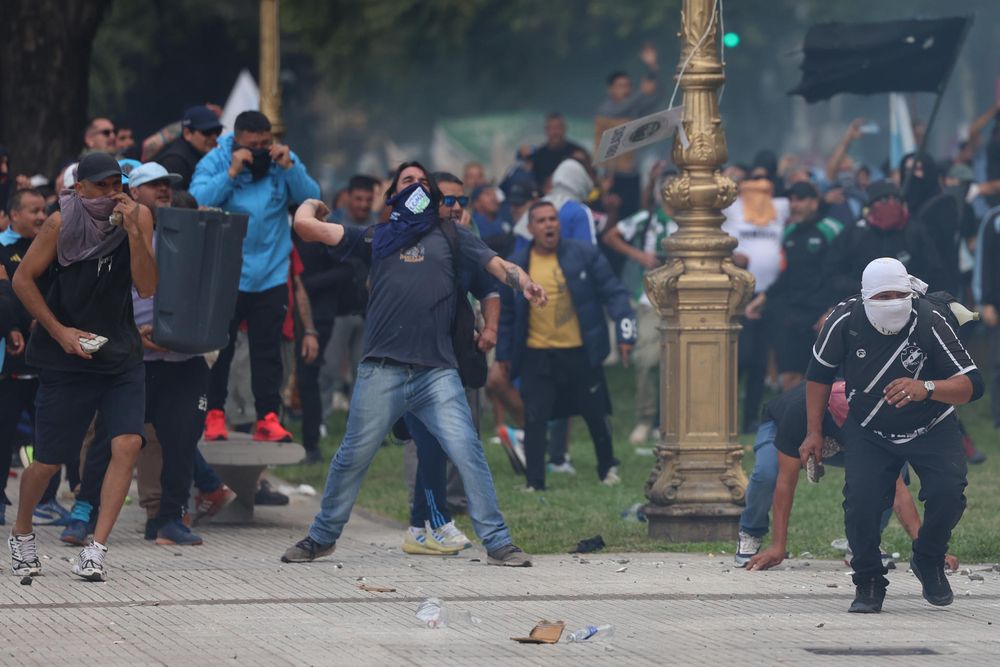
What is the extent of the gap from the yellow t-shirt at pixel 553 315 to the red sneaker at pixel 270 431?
97.4 inches

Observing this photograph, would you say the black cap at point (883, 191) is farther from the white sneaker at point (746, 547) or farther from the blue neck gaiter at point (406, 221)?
the blue neck gaiter at point (406, 221)

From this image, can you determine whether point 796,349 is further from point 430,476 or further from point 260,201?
point 430,476

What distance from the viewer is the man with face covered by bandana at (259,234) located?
36.8ft

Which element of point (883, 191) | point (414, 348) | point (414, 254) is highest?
point (883, 191)

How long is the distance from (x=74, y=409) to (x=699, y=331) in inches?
130

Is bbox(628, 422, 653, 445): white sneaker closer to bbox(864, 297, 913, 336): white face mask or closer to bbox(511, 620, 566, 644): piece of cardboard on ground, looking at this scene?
bbox(864, 297, 913, 336): white face mask

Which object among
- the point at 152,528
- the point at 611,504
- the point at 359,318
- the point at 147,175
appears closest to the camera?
the point at 147,175

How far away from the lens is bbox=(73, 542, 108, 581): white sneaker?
902cm

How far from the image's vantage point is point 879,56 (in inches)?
650

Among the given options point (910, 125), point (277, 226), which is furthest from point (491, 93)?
point (277, 226)

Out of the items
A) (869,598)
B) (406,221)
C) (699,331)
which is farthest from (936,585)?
(406,221)

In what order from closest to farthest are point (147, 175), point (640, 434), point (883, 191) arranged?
point (147, 175) < point (883, 191) < point (640, 434)

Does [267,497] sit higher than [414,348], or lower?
lower

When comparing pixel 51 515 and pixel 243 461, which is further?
pixel 51 515
